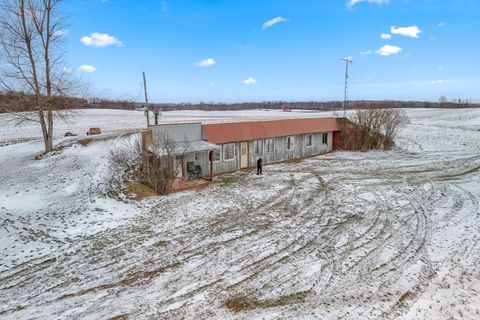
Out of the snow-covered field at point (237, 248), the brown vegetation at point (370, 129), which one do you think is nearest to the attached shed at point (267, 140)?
the brown vegetation at point (370, 129)

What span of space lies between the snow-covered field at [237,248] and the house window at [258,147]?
4828mm

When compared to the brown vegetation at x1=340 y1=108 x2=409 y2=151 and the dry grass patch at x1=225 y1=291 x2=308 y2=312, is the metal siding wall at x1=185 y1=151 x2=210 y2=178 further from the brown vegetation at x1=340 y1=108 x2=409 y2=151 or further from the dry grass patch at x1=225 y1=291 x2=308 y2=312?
the brown vegetation at x1=340 y1=108 x2=409 y2=151

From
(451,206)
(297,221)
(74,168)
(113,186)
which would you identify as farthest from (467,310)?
(74,168)

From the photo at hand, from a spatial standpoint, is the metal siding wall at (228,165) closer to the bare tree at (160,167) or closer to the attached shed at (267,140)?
the attached shed at (267,140)

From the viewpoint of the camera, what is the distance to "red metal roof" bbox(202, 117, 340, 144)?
2112cm

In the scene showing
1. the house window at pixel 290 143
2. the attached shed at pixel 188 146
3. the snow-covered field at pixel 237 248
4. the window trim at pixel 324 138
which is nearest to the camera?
the snow-covered field at pixel 237 248

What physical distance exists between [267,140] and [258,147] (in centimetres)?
108

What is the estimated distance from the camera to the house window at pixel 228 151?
21438 millimetres

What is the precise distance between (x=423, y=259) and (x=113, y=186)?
13.3 meters

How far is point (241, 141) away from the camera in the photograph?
22.2 meters

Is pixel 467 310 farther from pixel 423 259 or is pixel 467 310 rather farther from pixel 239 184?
pixel 239 184

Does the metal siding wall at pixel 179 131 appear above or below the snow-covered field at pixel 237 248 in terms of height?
above

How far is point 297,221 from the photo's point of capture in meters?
12.8

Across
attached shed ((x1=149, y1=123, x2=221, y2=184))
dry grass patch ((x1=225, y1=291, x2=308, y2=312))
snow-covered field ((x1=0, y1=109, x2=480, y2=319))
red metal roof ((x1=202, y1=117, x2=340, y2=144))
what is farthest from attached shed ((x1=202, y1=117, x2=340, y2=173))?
dry grass patch ((x1=225, y1=291, x2=308, y2=312))
